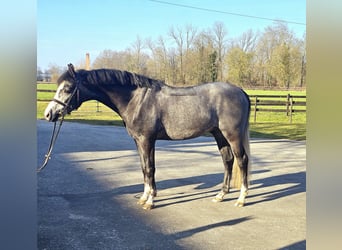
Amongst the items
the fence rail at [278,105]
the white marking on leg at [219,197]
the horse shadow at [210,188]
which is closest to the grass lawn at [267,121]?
the fence rail at [278,105]

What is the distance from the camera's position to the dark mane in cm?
377

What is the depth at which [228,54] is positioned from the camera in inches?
422

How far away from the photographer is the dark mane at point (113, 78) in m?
3.77

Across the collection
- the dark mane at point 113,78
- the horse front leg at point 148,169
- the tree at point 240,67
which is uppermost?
the tree at point 240,67

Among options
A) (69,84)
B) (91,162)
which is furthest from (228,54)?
(69,84)

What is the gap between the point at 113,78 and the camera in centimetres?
391

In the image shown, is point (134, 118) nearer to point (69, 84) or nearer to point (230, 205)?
point (69, 84)

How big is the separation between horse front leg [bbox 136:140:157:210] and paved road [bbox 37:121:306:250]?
11 cm

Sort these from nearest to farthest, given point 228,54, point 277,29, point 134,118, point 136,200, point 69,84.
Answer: point 69,84 → point 134,118 → point 136,200 → point 277,29 → point 228,54

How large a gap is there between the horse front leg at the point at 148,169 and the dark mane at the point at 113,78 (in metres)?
0.67

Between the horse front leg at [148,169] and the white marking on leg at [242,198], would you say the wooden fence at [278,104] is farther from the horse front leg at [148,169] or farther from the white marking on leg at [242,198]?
the horse front leg at [148,169]

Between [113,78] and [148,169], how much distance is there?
1120 millimetres
